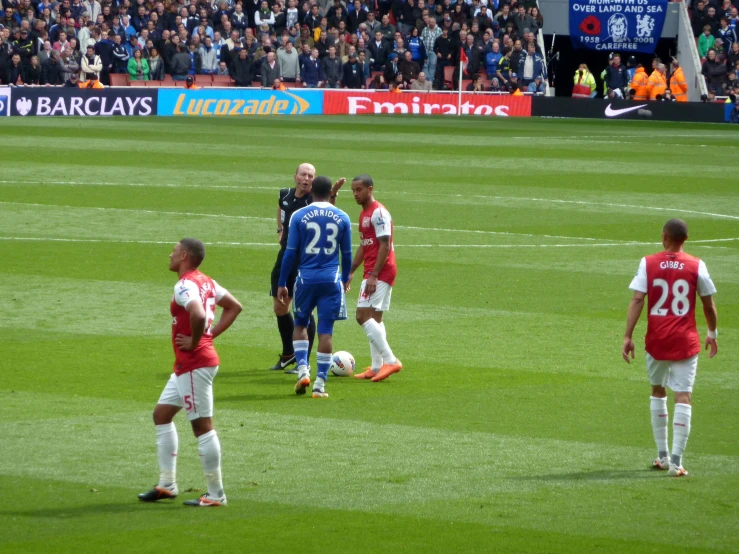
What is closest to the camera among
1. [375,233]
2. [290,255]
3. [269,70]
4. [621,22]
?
[290,255]

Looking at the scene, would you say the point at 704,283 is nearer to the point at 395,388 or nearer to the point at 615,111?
the point at 395,388

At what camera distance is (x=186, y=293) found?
8.21 meters

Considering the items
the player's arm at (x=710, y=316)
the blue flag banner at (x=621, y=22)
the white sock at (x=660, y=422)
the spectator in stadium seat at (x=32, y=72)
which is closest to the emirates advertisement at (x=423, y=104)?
the blue flag banner at (x=621, y=22)

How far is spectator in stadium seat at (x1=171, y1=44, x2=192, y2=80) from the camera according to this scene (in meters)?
47.4

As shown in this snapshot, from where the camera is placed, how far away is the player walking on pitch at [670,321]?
30.3ft

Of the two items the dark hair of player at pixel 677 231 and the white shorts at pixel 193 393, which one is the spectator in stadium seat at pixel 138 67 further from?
the white shorts at pixel 193 393

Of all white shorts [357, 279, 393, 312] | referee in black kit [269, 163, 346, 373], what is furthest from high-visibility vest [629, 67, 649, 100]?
white shorts [357, 279, 393, 312]

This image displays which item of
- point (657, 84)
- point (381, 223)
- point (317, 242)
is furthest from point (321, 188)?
point (657, 84)

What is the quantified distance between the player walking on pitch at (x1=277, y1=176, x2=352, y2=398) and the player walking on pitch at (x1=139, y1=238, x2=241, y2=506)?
3085 millimetres

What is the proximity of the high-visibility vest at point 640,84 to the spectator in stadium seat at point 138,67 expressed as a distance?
1779 cm

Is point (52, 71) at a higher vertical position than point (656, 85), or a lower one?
higher

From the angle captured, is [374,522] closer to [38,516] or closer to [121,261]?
[38,516]

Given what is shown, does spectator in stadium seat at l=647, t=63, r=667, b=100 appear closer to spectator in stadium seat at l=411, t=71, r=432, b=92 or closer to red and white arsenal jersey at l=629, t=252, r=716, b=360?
spectator in stadium seat at l=411, t=71, r=432, b=92

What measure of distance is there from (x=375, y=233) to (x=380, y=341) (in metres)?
0.93
